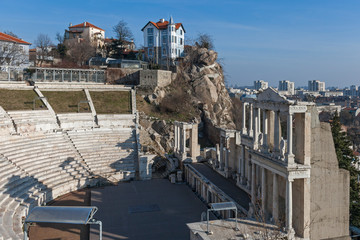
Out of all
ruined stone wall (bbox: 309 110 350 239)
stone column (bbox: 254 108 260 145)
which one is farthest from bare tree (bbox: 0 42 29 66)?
ruined stone wall (bbox: 309 110 350 239)

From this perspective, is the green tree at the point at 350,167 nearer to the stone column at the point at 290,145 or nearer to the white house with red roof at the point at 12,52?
the stone column at the point at 290,145

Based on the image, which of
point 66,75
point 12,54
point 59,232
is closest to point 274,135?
point 59,232

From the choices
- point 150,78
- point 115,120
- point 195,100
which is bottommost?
point 115,120

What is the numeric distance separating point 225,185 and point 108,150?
39.4ft

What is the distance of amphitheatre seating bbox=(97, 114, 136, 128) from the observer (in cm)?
3139

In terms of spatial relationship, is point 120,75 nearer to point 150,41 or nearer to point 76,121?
point 150,41

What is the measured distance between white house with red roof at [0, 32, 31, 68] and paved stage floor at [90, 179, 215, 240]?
3563 centimetres

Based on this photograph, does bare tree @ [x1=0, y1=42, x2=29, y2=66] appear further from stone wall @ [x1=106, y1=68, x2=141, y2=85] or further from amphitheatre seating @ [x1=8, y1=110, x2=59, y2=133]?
amphitheatre seating @ [x1=8, y1=110, x2=59, y2=133]

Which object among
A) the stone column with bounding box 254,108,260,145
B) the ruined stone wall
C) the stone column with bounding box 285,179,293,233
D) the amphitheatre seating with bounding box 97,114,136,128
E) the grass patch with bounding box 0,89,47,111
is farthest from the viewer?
the amphitheatre seating with bounding box 97,114,136,128

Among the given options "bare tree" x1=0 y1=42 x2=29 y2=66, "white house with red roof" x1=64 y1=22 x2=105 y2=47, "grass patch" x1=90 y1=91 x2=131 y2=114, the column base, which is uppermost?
"white house with red roof" x1=64 y1=22 x2=105 y2=47

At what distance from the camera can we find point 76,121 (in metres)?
29.9

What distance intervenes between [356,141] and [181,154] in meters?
41.5

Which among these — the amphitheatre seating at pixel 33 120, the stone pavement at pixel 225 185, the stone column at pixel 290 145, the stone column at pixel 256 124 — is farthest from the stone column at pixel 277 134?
the amphitheatre seating at pixel 33 120

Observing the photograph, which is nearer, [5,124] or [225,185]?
[225,185]
